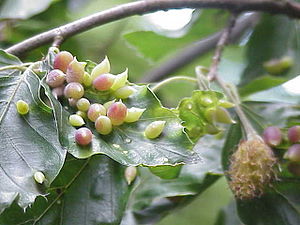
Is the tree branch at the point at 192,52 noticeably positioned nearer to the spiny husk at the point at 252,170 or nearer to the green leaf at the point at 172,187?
the green leaf at the point at 172,187

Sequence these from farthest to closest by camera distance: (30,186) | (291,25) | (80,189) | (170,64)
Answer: (170,64) < (291,25) < (80,189) < (30,186)

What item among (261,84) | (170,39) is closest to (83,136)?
(261,84)

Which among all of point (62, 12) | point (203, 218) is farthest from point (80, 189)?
point (62, 12)

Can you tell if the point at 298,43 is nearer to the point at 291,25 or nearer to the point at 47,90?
the point at 291,25

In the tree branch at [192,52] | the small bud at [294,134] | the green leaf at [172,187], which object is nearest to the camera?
the small bud at [294,134]

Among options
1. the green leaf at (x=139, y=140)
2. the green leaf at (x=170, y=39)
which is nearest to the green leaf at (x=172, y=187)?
the green leaf at (x=139, y=140)

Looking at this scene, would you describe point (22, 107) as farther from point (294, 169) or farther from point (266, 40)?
point (266, 40)

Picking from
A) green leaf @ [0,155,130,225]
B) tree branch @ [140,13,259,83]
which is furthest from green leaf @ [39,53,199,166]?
tree branch @ [140,13,259,83]
